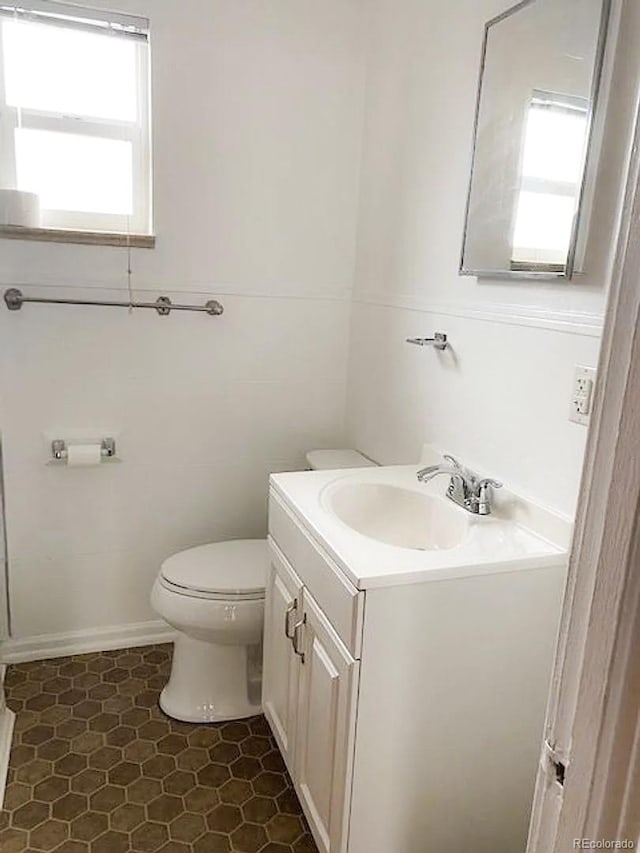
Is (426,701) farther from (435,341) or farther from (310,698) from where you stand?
(435,341)

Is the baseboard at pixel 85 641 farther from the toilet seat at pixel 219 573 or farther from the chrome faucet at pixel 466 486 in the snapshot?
the chrome faucet at pixel 466 486

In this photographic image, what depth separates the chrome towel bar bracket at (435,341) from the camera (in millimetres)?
1835

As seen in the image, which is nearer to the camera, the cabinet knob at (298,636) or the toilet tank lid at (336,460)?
the cabinet knob at (298,636)

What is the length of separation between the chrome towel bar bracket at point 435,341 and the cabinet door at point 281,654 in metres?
0.72

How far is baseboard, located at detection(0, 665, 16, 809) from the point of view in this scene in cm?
175

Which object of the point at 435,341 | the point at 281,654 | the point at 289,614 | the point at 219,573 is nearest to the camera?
the point at 289,614

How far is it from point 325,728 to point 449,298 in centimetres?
115

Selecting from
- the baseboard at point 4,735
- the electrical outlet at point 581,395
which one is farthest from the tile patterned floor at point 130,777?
the electrical outlet at point 581,395

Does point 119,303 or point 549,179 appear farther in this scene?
point 119,303

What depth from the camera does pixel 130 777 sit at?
1.80 m

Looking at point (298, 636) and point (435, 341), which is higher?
point (435, 341)

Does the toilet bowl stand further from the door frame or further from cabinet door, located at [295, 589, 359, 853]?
the door frame

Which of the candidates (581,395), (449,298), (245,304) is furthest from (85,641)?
(581,395)

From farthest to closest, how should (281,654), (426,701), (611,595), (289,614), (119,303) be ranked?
1. (119,303)
2. (281,654)
3. (289,614)
4. (426,701)
5. (611,595)
